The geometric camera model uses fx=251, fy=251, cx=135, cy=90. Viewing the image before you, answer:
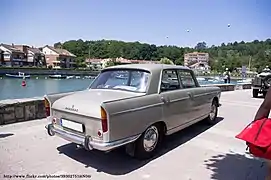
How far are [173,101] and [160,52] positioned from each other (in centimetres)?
9635

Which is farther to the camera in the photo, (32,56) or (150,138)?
(32,56)

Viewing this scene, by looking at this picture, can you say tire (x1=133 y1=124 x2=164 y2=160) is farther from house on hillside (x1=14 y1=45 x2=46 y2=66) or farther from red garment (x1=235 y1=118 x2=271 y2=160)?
house on hillside (x1=14 y1=45 x2=46 y2=66)

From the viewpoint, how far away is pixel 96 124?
341 centimetres

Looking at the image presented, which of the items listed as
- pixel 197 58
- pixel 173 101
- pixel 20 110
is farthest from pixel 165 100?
pixel 197 58

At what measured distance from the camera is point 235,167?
3.94 meters

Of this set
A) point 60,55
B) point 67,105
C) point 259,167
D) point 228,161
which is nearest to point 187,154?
point 228,161

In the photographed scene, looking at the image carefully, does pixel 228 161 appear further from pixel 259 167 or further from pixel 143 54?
pixel 143 54

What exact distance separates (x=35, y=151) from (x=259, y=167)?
145 inches

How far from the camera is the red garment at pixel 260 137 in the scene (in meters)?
2.04

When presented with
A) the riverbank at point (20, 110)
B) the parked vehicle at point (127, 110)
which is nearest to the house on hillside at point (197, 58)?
the riverbank at point (20, 110)

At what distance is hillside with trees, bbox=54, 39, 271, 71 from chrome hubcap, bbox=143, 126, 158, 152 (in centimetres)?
7927

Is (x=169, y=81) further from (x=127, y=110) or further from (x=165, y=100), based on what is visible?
(x=127, y=110)

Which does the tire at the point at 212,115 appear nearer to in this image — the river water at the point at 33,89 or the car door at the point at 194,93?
the car door at the point at 194,93

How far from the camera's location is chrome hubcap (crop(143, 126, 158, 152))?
402cm
